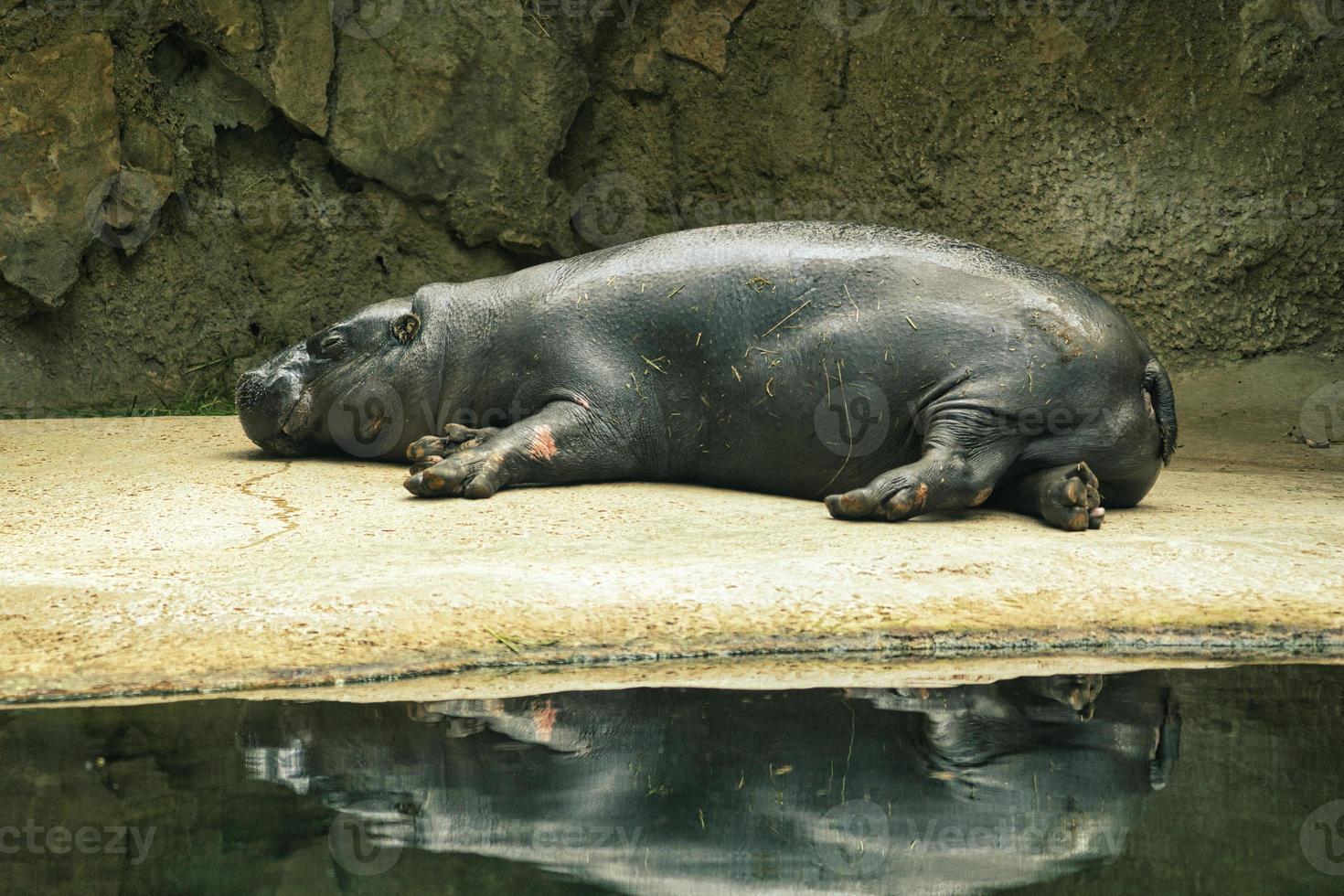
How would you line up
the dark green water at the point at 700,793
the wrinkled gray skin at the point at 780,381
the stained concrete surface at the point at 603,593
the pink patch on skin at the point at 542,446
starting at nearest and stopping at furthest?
1. the dark green water at the point at 700,793
2. the stained concrete surface at the point at 603,593
3. the wrinkled gray skin at the point at 780,381
4. the pink patch on skin at the point at 542,446

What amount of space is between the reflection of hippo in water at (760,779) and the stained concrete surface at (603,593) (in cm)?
22

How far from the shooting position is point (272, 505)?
5.21 m

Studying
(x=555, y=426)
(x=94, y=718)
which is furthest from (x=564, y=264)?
(x=94, y=718)

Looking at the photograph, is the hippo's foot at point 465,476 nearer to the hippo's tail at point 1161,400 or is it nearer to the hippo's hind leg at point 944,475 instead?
the hippo's hind leg at point 944,475

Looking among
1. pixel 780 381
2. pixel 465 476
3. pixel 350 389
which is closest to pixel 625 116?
pixel 350 389

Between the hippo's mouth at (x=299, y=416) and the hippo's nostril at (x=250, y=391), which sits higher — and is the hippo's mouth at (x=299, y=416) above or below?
below

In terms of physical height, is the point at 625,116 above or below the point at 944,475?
above

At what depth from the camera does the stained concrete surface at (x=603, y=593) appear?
3557 millimetres

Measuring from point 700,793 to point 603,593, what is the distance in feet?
3.85

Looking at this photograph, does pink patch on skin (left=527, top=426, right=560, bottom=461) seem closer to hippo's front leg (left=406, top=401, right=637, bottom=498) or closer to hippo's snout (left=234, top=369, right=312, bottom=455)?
hippo's front leg (left=406, top=401, right=637, bottom=498)

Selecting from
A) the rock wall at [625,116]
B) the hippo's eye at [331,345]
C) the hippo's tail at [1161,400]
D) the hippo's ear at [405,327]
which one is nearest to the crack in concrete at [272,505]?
the hippo's eye at [331,345]

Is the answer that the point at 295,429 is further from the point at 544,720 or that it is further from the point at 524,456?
the point at 544,720

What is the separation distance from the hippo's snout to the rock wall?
1.96 metres

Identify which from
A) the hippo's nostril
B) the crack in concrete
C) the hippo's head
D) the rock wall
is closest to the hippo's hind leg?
the crack in concrete
